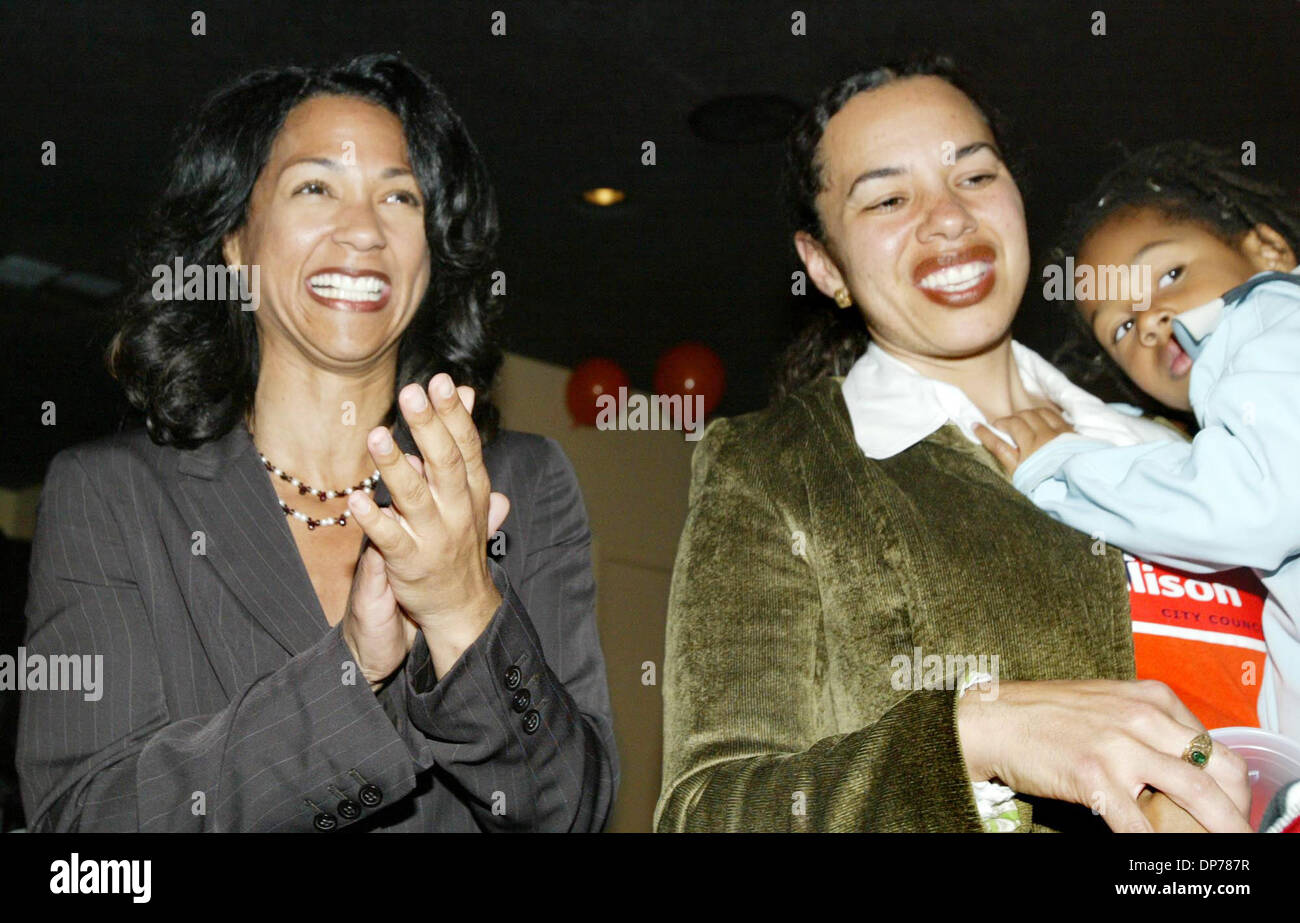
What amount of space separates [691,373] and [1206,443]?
→ 3.64m

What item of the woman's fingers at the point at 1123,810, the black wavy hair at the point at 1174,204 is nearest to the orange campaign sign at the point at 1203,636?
the woman's fingers at the point at 1123,810

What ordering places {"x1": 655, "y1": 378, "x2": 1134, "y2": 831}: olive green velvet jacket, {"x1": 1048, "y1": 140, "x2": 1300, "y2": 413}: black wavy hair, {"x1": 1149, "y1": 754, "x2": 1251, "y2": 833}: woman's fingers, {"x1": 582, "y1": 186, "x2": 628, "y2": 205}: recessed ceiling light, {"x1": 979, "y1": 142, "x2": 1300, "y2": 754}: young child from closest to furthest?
{"x1": 1149, "y1": 754, "x2": 1251, "y2": 833}: woman's fingers < {"x1": 655, "y1": 378, "x2": 1134, "y2": 831}: olive green velvet jacket < {"x1": 979, "y1": 142, "x2": 1300, "y2": 754}: young child < {"x1": 1048, "y1": 140, "x2": 1300, "y2": 413}: black wavy hair < {"x1": 582, "y1": 186, "x2": 628, "y2": 205}: recessed ceiling light

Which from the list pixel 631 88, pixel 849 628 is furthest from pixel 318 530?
pixel 631 88

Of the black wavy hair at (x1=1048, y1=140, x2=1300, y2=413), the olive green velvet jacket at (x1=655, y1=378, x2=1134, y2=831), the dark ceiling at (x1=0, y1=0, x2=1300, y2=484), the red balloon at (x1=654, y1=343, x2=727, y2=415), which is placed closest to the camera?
the olive green velvet jacket at (x1=655, y1=378, x2=1134, y2=831)

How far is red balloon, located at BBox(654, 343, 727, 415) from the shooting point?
200 inches

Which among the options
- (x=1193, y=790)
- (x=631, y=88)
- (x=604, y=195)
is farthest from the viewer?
(x=604, y=195)

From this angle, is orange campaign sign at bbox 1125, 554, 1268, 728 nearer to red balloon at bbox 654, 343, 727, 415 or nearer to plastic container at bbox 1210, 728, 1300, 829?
plastic container at bbox 1210, 728, 1300, 829

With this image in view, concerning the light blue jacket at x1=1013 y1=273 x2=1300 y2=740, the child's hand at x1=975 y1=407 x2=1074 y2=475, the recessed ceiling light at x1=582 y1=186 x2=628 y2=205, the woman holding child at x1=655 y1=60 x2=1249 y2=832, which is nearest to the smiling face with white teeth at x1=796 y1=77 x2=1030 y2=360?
the woman holding child at x1=655 y1=60 x2=1249 y2=832

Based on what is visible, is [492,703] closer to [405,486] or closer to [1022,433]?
[405,486]

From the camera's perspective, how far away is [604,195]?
15.8 ft

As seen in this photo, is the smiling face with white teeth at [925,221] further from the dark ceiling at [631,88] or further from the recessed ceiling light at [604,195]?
the recessed ceiling light at [604,195]

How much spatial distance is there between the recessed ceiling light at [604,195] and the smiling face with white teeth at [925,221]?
3.11 metres
